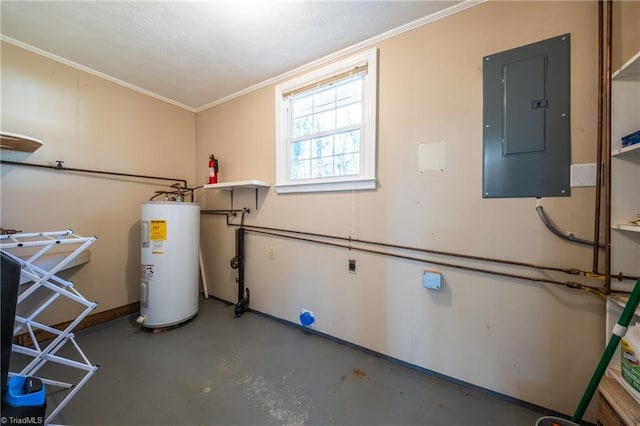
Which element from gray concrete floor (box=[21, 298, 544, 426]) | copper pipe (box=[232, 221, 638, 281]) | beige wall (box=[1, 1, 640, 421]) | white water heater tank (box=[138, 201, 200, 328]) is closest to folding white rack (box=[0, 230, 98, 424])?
gray concrete floor (box=[21, 298, 544, 426])

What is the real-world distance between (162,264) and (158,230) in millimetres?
340

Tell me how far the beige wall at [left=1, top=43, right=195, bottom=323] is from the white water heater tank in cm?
56

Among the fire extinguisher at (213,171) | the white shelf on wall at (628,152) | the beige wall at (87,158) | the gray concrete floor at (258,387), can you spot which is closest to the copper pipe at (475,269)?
the white shelf on wall at (628,152)

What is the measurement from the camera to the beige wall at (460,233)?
1302 millimetres

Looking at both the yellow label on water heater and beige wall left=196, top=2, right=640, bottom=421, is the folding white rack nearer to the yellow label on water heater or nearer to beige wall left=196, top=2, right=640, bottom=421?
the yellow label on water heater

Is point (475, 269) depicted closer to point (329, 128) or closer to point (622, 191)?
point (622, 191)

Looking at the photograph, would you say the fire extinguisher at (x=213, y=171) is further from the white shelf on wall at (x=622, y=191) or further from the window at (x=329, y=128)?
the white shelf on wall at (x=622, y=191)

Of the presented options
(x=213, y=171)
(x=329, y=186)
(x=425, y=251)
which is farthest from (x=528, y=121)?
(x=213, y=171)

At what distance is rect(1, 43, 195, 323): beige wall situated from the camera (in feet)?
6.45

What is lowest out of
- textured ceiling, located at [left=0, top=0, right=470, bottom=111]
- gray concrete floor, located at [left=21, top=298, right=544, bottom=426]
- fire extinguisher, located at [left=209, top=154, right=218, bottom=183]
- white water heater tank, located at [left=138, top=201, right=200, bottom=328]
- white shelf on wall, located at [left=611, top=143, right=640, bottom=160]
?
gray concrete floor, located at [left=21, top=298, right=544, bottom=426]

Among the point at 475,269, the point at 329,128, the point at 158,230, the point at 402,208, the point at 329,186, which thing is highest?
the point at 329,128

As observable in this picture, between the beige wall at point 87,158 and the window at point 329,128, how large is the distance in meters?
1.71

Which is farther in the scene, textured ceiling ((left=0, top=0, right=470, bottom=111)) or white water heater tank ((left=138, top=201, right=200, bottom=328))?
white water heater tank ((left=138, top=201, right=200, bottom=328))

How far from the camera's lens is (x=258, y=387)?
1596mm
